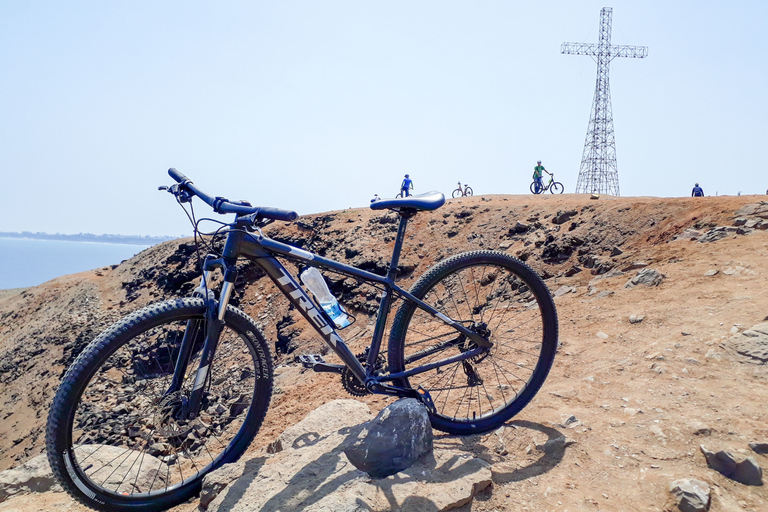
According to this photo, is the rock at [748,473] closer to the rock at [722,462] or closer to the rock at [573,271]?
the rock at [722,462]

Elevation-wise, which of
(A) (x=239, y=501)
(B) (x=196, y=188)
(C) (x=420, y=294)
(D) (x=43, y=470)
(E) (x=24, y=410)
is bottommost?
(E) (x=24, y=410)

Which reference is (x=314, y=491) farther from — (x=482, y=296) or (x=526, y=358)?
(x=482, y=296)

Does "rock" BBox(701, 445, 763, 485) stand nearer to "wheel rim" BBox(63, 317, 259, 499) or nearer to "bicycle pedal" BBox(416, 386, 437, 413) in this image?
"bicycle pedal" BBox(416, 386, 437, 413)

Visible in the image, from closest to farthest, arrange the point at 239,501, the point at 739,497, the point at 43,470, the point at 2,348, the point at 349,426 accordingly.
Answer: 1. the point at 739,497
2. the point at 239,501
3. the point at 349,426
4. the point at 43,470
5. the point at 2,348

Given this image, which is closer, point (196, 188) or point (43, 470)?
point (196, 188)

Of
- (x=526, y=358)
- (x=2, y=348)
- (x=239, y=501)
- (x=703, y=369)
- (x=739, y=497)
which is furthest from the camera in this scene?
(x=2, y=348)

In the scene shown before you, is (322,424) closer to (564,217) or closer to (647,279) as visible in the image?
(647,279)

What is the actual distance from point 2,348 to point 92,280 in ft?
15.5

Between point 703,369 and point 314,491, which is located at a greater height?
point 703,369

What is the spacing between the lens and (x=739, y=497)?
245 cm

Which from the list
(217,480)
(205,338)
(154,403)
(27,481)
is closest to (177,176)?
(205,338)

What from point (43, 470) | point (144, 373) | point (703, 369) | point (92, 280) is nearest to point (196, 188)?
point (144, 373)

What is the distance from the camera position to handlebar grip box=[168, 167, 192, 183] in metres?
3.04

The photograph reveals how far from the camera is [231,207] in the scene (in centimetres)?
295
